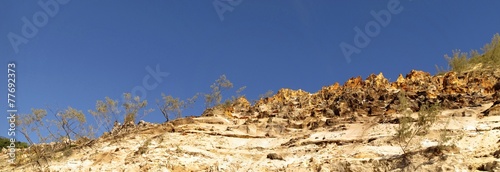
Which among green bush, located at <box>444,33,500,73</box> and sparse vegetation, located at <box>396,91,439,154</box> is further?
green bush, located at <box>444,33,500,73</box>

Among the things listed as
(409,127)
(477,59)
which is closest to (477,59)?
(477,59)

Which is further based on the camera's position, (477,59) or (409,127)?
(477,59)

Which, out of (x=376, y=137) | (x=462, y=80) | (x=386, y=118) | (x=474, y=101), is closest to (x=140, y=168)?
(x=376, y=137)

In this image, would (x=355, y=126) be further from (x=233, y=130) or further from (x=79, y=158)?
(x=79, y=158)

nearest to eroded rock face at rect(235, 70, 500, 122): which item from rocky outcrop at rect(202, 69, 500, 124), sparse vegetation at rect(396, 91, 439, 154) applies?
rocky outcrop at rect(202, 69, 500, 124)

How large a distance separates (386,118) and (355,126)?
121cm

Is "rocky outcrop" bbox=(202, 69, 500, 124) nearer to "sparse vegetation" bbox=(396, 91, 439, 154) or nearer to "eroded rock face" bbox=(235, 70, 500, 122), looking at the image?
"eroded rock face" bbox=(235, 70, 500, 122)

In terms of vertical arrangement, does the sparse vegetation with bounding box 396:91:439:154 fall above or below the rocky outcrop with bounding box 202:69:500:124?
below

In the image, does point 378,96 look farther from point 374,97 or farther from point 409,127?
point 409,127

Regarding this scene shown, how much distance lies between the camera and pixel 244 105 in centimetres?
2239

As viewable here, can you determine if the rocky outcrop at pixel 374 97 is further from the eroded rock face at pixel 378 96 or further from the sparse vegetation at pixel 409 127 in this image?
the sparse vegetation at pixel 409 127

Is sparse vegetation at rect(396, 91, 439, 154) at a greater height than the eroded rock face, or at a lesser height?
lesser

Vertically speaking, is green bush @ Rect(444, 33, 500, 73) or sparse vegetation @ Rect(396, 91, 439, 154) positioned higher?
green bush @ Rect(444, 33, 500, 73)

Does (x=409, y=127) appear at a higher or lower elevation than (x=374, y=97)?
lower
